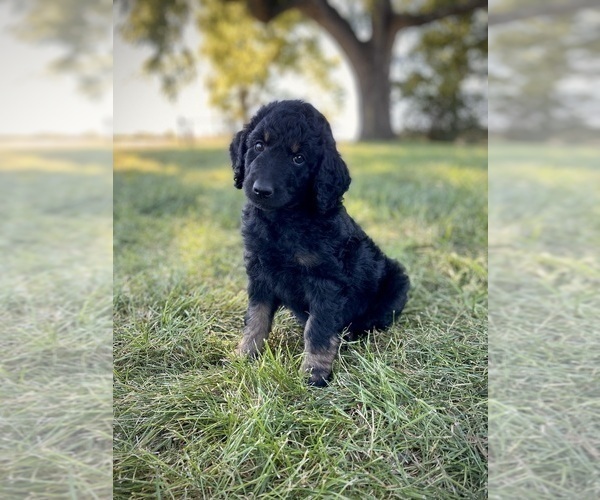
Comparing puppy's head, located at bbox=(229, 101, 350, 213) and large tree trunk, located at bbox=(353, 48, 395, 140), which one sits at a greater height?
large tree trunk, located at bbox=(353, 48, 395, 140)

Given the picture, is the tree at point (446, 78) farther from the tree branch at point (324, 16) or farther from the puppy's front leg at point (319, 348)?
the puppy's front leg at point (319, 348)

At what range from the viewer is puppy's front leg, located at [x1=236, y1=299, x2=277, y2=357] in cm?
236

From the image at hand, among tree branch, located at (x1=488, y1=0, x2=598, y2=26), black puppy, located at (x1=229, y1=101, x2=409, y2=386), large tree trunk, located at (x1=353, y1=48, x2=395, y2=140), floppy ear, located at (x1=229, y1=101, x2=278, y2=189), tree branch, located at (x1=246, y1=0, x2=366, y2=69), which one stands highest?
tree branch, located at (x1=246, y1=0, x2=366, y2=69)

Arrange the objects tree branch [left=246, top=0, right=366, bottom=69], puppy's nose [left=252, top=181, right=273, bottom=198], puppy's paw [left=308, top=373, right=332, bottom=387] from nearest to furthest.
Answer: puppy's nose [left=252, top=181, right=273, bottom=198] → puppy's paw [left=308, top=373, right=332, bottom=387] → tree branch [left=246, top=0, right=366, bottom=69]

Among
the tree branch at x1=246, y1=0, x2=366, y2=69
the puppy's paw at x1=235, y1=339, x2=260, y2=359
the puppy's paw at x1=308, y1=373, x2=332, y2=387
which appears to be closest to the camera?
the puppy's paw at x1=308, y1=373, x2=332, y2=387

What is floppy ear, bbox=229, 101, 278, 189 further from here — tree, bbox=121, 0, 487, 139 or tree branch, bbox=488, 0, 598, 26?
tree, bbox=121, 0, 487, 139

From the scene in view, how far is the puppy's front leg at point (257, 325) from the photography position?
7.75 ft

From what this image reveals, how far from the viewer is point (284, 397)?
204cm

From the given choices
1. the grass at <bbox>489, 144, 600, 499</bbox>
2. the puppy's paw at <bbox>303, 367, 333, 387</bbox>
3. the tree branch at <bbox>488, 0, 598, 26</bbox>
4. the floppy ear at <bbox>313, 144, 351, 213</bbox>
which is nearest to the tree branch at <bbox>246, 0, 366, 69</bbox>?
the tree branch at <bbox>488, 0, 598, 26</bbox>

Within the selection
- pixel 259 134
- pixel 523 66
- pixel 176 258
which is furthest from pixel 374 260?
pixel 523 66

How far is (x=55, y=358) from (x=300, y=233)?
1158 millimetres

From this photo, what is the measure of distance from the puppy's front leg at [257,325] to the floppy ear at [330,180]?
524 millimetres

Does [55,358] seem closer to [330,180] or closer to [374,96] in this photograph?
[330,180]

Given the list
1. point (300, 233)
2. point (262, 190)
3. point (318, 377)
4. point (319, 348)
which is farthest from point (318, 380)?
point (262, 190)
